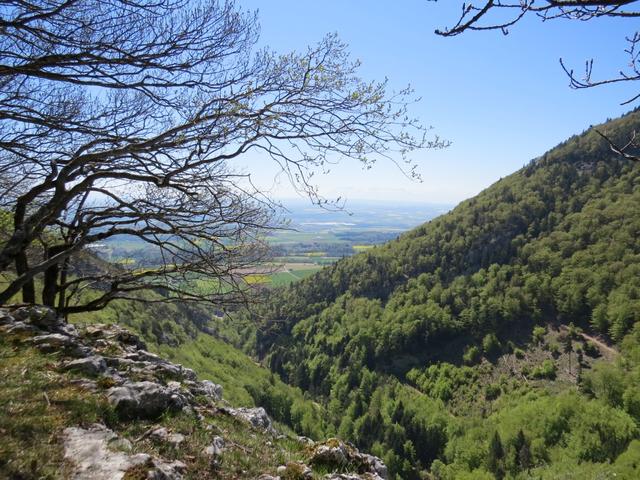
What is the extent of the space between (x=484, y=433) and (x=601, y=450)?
17.7 m

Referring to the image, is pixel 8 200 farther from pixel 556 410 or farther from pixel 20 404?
pixel 556 410

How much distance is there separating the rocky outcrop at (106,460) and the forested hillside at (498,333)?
64.0 m

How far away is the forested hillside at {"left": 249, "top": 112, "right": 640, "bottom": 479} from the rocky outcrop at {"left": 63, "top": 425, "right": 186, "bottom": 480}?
64028 mm

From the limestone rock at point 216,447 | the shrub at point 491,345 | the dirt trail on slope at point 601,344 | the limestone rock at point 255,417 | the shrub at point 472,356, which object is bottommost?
the shrub at point 472,356

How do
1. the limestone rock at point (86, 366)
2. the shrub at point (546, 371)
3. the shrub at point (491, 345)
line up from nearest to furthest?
the limestone rock at point (86, 366) → the shrub at point (546, 371) → the shrub at point (491, 345)

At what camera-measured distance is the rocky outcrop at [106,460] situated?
11.2 feet

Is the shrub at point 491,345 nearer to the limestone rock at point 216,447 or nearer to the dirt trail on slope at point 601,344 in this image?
the dirt trail on slope at point 601,344

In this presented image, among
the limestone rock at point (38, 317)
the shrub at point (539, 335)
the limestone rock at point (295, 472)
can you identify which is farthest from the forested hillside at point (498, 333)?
the limestone rock at point (38, 317)

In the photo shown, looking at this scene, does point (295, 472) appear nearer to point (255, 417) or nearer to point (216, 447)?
point (216, 447)

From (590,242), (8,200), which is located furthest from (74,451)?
(590,242)

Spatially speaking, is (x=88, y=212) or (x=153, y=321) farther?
(x=153, y=321)

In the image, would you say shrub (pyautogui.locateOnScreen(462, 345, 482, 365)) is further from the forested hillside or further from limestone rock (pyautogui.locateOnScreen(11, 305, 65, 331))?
limestone rock (pyautogui.locateOnScreen(11, 305, 65, 331))

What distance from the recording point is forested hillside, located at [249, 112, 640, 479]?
6906 centimetres

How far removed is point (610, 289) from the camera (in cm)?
9256
